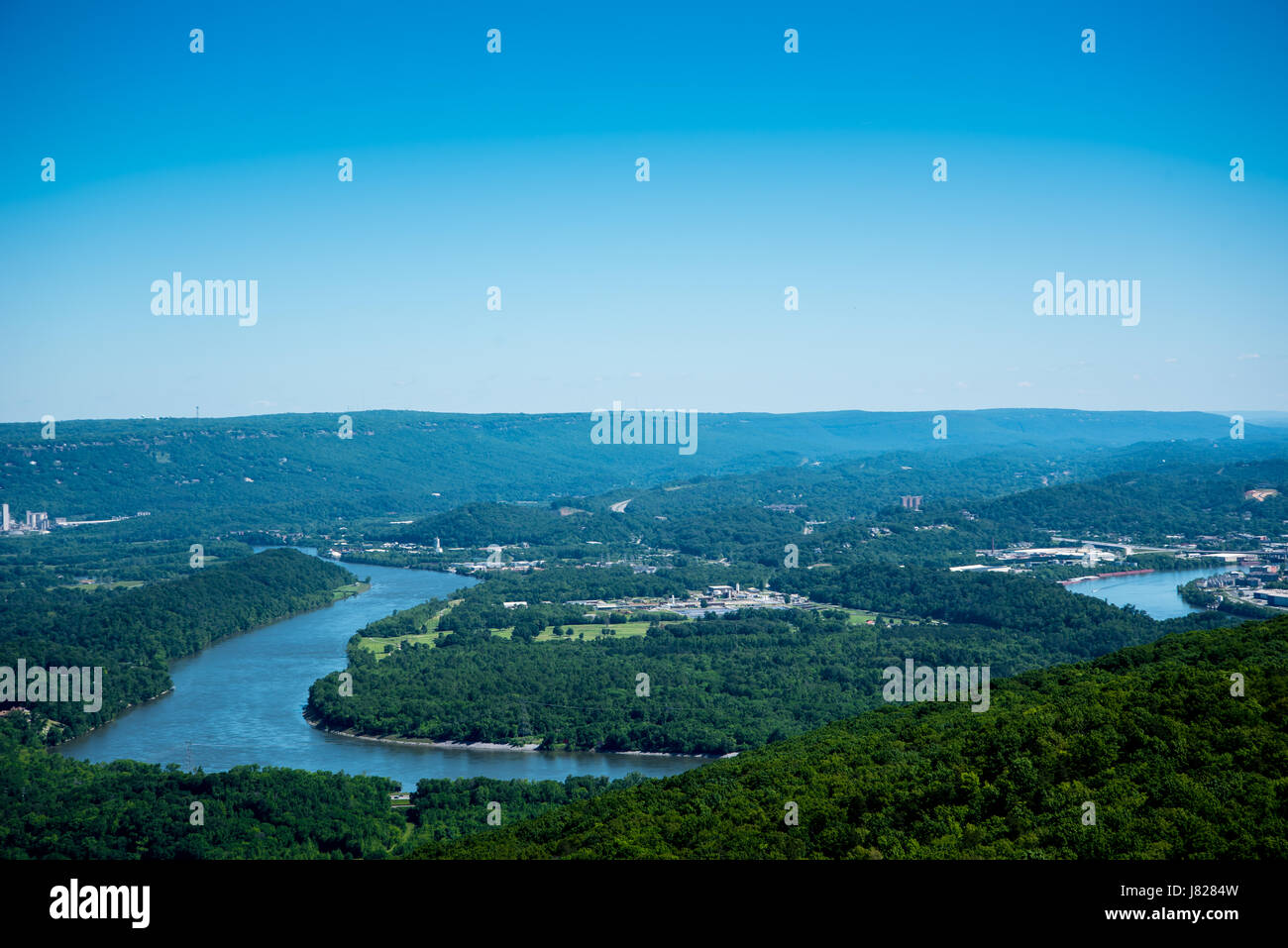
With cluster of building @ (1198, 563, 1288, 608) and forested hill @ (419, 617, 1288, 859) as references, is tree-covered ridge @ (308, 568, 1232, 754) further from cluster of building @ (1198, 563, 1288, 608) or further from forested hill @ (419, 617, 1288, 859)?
forested hill @ (419, 617, 1288, 859)

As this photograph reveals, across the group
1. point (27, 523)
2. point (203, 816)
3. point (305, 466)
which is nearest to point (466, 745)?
point (203, 816)

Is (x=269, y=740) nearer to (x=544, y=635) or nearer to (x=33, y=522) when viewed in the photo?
(x=544, y=635)

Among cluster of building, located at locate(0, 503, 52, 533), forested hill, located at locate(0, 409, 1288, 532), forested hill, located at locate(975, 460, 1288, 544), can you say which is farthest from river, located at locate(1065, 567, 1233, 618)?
cluster of building, located at locate(0, 503, 52, 533)

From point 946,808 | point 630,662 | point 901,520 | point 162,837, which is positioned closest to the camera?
point 946,808

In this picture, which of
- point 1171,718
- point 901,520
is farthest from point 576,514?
point 1171,718
